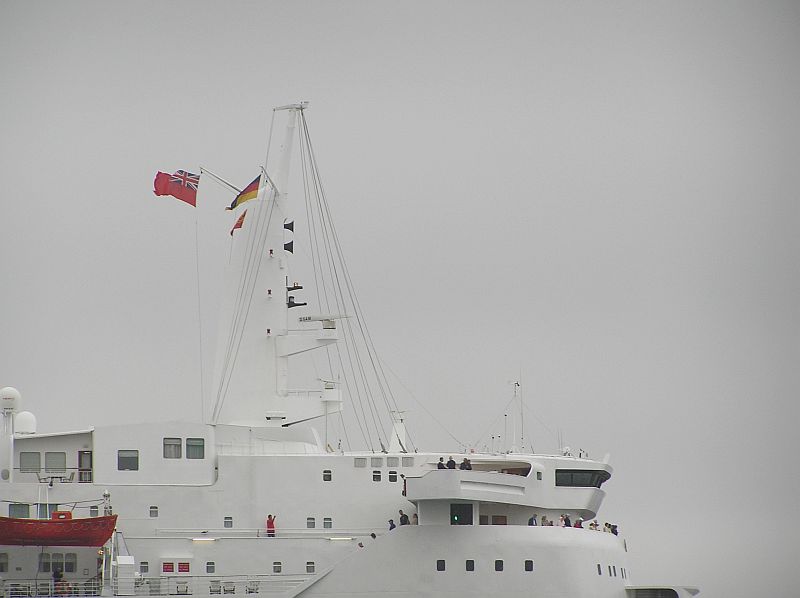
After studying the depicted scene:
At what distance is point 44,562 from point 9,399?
19.2 ft

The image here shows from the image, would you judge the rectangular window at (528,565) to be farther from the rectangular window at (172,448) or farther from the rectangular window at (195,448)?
the rectangular window at (172,448)

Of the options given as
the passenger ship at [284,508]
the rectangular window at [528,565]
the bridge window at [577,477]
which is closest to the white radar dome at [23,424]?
the passenger ship at [284,508]

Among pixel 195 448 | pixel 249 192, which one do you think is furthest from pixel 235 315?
pixel 195 448

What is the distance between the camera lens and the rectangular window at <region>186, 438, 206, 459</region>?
211 ft

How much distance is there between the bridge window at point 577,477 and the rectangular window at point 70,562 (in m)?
15.2

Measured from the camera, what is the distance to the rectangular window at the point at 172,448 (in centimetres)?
6438

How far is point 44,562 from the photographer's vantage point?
6253 cm

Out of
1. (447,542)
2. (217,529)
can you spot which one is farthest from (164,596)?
(447,542)

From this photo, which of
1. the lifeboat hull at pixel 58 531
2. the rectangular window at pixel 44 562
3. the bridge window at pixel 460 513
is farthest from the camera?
the bridge window at pixel 460 513

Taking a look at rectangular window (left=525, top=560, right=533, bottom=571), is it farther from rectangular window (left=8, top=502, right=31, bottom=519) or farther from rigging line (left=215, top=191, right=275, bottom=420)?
rectangular window (left=8, top=502, right=31, bottom=519)

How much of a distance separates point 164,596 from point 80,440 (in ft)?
21.2

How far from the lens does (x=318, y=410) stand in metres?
67.8

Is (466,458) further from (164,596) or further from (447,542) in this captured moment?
(164,596)

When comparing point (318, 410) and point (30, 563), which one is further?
point (318, 410)
